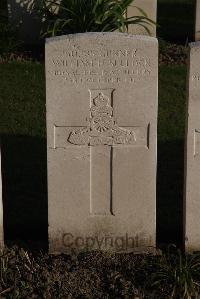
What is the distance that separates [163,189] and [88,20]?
4.37 meters

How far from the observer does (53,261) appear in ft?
19.1

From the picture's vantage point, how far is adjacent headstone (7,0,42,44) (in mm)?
11794

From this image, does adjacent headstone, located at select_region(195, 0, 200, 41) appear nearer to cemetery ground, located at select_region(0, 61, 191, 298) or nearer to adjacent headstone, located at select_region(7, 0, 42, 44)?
cemetery ground, located at select_region(0, 61, 191, 298)

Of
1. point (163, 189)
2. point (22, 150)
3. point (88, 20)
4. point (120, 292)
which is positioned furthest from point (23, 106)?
point (120, 292)

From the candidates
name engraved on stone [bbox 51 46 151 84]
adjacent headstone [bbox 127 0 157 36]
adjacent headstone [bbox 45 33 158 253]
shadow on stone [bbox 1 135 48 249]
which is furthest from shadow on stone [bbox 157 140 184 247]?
adjacent headstone [bbox 127 0 157 36]

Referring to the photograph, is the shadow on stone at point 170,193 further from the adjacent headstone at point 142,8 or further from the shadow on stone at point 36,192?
the adjacent headstone at point 142,8

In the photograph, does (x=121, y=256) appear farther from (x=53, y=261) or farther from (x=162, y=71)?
(x=162, y=71)

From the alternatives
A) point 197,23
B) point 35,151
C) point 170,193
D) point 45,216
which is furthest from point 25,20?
point 45,216

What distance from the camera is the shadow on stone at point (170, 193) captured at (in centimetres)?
648

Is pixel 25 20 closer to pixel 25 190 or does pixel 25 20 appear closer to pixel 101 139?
pixel 25 190

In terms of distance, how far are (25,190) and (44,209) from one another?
491mm

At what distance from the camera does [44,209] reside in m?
6.98

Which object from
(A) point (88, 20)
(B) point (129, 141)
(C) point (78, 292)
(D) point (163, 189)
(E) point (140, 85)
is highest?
(A) point (88, 20)

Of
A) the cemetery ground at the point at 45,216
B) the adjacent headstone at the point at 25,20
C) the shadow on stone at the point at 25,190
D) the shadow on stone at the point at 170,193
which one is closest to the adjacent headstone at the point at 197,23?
the cemetery ground at the point at 45,216
